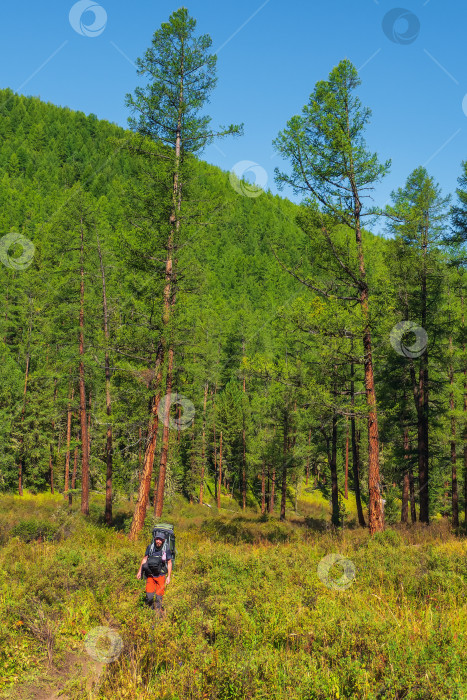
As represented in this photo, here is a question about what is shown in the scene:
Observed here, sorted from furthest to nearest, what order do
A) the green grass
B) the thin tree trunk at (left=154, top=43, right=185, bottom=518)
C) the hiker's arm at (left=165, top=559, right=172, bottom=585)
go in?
the thin tree trunk at (left=154, top=43, right=185, bottom=518), the hiker's arm at (left=165, top=559, right=172, bottom=585), the green grass

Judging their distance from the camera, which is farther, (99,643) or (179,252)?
(179,252)

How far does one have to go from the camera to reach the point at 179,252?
41.8 ft

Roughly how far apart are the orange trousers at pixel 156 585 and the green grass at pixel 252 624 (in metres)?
0.22

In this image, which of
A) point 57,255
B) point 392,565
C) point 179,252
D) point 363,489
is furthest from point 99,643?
point 363,489

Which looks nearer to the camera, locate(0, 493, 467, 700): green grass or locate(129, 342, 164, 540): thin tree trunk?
locate(0, 493, 467, 700): green grass

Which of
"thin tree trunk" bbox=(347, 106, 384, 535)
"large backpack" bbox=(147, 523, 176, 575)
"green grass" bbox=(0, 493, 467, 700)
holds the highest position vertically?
"thin tree trunk" bbox=(347, 106, 384, 535)

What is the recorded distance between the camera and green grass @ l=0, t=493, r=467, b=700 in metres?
3.99

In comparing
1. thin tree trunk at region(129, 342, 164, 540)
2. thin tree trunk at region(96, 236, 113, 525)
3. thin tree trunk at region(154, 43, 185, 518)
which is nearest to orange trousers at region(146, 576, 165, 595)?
thin tree trunk at region(129, 342, 164, 540)

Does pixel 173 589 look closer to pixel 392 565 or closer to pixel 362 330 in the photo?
pixel 392 565

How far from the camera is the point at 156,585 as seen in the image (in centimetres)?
653

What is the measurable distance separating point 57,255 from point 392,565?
19.7 m

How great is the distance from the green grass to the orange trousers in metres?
0.22

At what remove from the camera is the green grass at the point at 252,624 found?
399 centimetres

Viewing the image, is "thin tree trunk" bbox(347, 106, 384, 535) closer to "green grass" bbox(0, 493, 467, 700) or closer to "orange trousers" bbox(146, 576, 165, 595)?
"green grass" bbox(0, 493, 467, 700)
